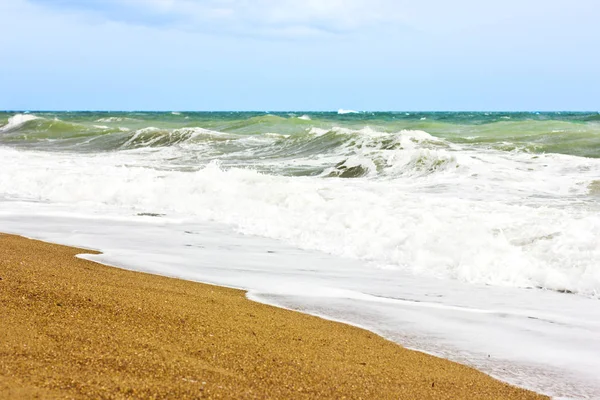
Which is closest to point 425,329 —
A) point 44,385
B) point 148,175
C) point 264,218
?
point 44,385

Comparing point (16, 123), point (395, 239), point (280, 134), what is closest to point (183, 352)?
point (395, 239)

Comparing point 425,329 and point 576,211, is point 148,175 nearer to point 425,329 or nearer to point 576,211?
point 576,211

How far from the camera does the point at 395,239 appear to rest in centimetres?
691

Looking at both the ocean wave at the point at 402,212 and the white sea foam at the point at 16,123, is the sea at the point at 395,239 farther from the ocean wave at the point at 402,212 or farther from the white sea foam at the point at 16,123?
the white sea foam at the point at 16,123

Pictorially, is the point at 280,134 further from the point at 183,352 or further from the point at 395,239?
the point at 183,352

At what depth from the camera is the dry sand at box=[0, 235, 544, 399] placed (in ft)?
8.80

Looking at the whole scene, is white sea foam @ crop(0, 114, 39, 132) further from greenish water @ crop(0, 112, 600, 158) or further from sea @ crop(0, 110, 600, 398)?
sea @ crop(0, 110, 600, 398)

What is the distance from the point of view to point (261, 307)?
14.6ft

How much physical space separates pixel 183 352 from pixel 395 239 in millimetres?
4098

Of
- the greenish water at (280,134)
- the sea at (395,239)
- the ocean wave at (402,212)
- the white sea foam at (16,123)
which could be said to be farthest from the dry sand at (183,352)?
the white sea foam at (16,123)

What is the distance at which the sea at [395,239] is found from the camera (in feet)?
13.9

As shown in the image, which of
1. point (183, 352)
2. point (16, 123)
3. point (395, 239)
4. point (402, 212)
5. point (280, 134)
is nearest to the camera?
point (183, 352)

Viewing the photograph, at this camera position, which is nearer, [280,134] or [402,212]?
[402,212]

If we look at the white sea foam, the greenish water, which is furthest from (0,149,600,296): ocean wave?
the white sea foam
